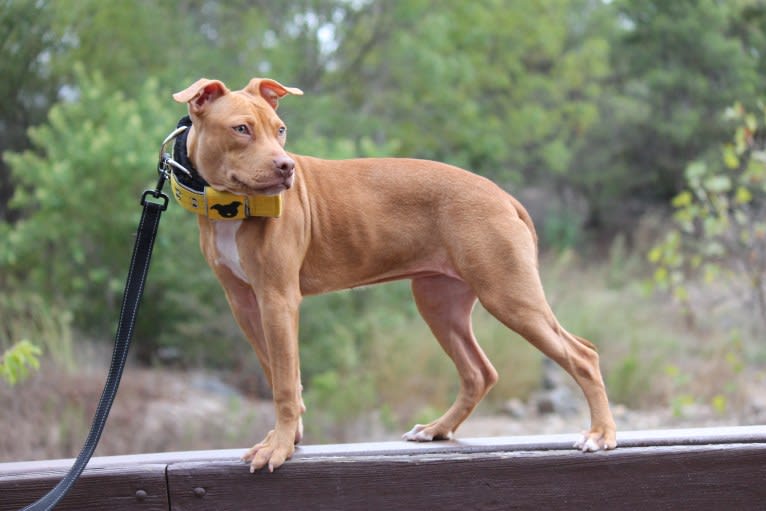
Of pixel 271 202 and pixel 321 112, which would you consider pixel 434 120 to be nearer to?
pixel 321 112

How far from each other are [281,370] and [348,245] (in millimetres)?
485

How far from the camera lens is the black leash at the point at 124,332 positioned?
2.56m

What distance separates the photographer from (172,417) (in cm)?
775

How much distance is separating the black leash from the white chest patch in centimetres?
19

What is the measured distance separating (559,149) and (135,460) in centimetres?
1674

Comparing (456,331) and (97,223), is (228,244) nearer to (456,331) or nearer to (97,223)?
(456,331)

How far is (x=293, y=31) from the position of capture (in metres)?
14.2

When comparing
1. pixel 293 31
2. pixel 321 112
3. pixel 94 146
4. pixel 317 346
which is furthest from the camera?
pixel 293 31

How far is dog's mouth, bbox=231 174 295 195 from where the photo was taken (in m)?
2.58

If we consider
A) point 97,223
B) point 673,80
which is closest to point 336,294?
point 97,223

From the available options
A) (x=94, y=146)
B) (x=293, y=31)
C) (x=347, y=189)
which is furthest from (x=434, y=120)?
(x=347, y=189)

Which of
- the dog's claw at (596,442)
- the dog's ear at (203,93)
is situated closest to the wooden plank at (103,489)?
the dog's ear at (203,93)

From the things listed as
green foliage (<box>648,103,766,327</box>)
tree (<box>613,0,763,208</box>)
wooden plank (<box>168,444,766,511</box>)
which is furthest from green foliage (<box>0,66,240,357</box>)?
tree (<box>613,0,763,208</box>)

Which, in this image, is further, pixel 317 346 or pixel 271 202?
pixel 317 346
